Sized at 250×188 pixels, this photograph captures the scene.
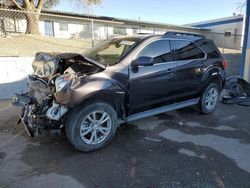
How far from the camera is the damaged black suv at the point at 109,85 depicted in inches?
134

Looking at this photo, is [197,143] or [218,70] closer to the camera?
[197,143]

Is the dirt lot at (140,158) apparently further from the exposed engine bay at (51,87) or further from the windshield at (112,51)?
the windshield at (112,51)

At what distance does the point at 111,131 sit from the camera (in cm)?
379

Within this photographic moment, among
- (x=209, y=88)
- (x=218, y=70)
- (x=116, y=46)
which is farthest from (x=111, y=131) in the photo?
(x=218, y=70)

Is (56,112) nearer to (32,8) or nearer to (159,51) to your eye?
(159,51)

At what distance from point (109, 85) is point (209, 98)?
9.85 feet

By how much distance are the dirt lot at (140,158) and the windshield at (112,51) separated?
1409mm

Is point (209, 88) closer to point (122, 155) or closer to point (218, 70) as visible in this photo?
point (218, 70)

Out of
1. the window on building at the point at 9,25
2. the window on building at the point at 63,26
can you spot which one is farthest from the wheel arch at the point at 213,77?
the window on building at the point at 63,26

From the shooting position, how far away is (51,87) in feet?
11.8

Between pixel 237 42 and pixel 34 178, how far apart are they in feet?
92.9

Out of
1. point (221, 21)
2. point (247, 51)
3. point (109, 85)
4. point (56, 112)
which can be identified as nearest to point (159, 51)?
point (109, 85)

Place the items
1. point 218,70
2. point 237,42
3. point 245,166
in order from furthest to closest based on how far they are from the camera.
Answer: point 237,42 → point 218,70 → point 245,166

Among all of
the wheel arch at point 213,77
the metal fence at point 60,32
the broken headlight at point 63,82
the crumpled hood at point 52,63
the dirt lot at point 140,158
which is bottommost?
the dirt lot at point 140,158
